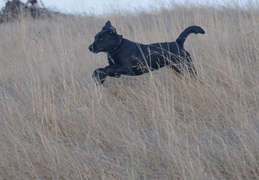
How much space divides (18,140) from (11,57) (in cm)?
298

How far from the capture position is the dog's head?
12.5 ft

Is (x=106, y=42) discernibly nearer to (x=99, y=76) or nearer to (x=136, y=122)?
(x=99, y=76)

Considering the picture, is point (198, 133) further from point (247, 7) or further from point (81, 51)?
point (247, 7)

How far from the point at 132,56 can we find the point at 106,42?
282 mm

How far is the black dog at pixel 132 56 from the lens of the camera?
12.5ft

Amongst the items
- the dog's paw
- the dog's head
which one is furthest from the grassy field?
the dog's head

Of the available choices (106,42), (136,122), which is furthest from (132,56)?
(136,122)

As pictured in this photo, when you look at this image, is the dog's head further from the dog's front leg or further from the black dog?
the dog's front leg

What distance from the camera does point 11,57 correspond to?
5453 mm

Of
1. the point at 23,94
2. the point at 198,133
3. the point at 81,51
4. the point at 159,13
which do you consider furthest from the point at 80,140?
the point at 159,13

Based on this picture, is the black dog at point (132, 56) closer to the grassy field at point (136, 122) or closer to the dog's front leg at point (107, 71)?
the dog's front leg at point (107, 71)

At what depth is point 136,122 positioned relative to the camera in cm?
312

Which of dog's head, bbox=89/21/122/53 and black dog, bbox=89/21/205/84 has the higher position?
dog's head, bbox=89/21/122/53

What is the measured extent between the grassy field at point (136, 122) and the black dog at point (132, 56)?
4.8 inches
